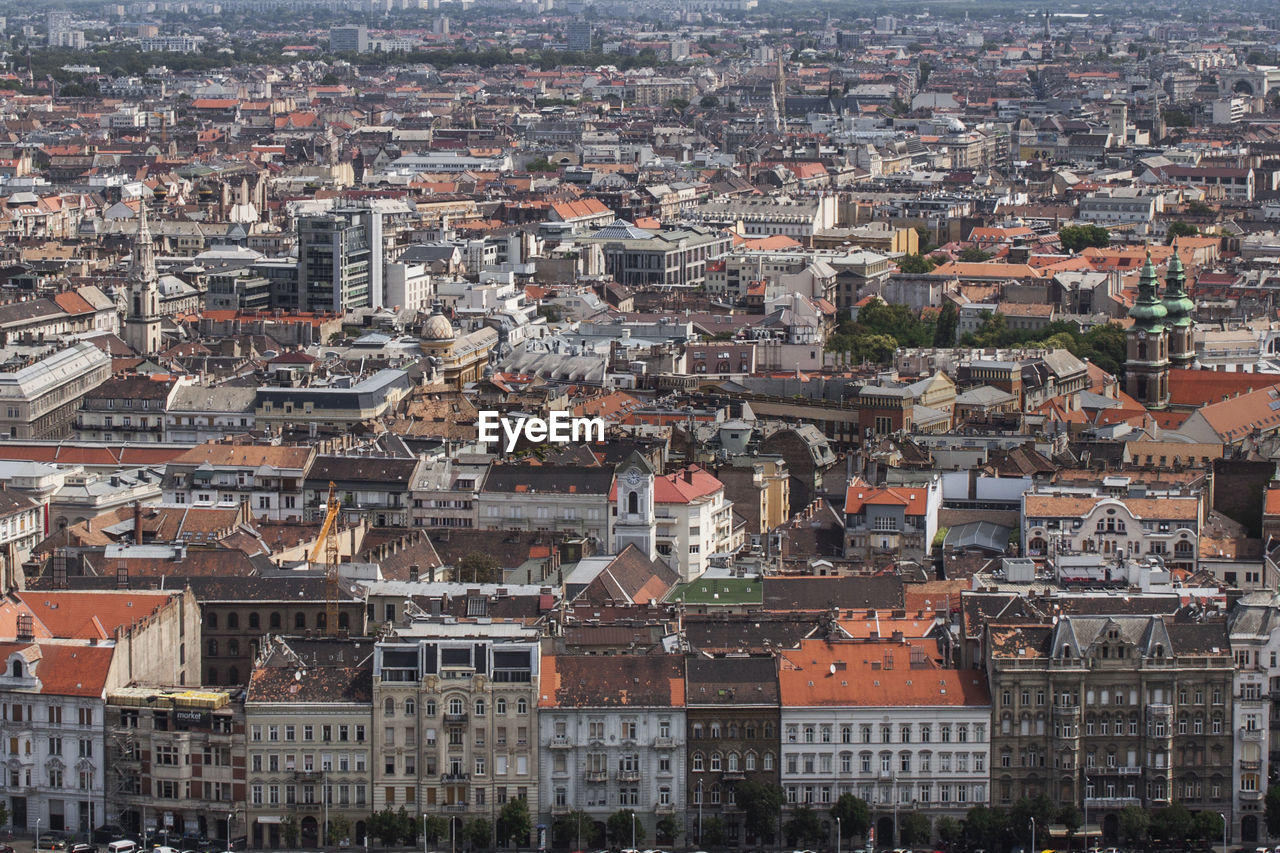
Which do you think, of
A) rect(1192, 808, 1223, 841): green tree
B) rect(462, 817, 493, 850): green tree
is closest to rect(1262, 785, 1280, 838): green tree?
rect(1192, 808, 1223, 841): green tree

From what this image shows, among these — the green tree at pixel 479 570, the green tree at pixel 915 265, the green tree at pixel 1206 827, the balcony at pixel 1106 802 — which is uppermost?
the green tree at pixel 479 570

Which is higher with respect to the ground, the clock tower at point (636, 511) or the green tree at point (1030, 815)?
the clock tower at point (636, 511)

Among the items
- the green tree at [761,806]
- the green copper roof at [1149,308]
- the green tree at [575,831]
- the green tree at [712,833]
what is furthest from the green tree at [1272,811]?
the green copper roof at [1149,308]

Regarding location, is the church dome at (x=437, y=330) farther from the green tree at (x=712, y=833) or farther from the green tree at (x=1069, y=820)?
the green tree at (x=1069, y=820)

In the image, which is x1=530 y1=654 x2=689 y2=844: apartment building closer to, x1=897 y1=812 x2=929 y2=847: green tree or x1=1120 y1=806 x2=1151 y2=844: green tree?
x1=897 y1=812 x2=929 y2=847: green tree

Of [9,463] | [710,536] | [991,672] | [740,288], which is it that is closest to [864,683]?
[991,672]

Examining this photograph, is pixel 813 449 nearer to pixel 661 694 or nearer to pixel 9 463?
pixel 9 463

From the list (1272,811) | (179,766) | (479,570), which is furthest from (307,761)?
(1272,811)
